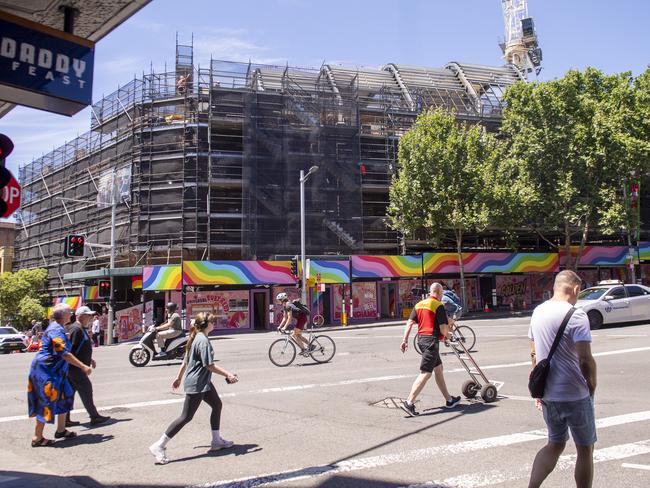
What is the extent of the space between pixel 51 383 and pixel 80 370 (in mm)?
852

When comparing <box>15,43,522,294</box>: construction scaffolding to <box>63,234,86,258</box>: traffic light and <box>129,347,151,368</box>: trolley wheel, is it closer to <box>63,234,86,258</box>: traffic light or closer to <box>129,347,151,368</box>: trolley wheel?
<box>63,234,86,258</box>: traffic light

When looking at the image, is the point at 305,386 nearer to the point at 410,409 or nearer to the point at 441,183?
the point at 410,409

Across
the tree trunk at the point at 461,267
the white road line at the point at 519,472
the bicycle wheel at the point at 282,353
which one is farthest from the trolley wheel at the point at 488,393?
the tree trunk at the point at 461,267

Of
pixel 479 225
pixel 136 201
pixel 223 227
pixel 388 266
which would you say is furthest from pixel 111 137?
pixel 479 225

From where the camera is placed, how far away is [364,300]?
35.3 meters

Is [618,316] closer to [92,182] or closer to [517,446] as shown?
[517,446]

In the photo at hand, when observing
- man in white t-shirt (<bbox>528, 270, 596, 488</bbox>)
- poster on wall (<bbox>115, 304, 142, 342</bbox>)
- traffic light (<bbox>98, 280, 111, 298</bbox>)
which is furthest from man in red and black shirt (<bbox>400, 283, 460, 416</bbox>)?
poster on wall (<bbox>115, 304, 142, 342</bbox>)

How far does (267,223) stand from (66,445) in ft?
89.4

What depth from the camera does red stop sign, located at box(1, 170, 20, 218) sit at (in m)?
4.86

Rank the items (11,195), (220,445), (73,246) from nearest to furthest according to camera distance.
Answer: (11,195)
(220,445)
(73,246)

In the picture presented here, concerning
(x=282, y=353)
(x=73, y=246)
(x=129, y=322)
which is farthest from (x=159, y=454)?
(x=129, y=322)

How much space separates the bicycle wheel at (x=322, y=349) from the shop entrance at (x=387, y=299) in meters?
22.0

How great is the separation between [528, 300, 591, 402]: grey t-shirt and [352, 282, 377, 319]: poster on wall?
30.6 meters

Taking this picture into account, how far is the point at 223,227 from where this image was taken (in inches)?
1382
